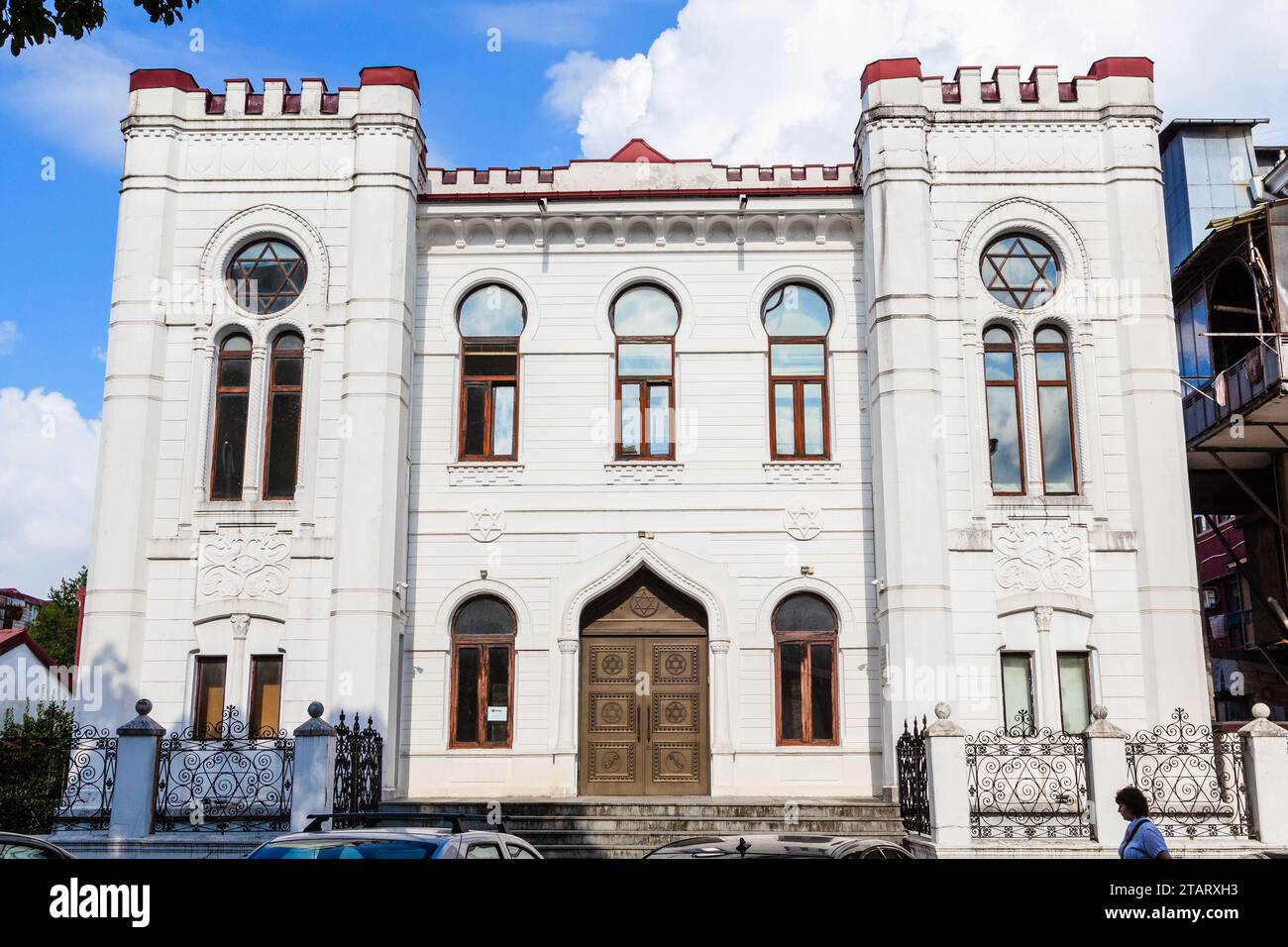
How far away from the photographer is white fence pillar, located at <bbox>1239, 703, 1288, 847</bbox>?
1409cm

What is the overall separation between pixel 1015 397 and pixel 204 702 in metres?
12.9

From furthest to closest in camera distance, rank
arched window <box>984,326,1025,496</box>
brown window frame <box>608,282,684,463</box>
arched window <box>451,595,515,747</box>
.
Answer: brown window frame <box>608,282,684,463</box> → arched window <box>984,326,1025,496</box> → arched window <box>451,595,515,747</box>

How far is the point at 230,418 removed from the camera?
18.1 meters

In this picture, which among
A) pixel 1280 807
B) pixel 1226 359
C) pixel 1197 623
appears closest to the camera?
pixel 1280 807

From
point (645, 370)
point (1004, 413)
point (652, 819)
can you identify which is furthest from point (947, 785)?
point (645, 370)

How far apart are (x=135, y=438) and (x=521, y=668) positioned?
668 cm

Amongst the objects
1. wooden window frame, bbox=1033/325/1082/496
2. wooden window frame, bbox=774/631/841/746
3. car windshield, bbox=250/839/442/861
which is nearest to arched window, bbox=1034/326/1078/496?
wooden window frame, bbox=1033/325/1082/496

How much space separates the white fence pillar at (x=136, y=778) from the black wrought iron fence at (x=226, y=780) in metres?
0.26

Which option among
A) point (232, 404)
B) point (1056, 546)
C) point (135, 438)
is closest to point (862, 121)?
point (1056, 546)

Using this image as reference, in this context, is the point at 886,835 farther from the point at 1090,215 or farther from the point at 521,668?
the point at 1090,215

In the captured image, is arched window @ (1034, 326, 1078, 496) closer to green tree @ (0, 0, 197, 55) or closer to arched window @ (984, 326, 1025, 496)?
arched window @ (984, 326, 1025, 496)

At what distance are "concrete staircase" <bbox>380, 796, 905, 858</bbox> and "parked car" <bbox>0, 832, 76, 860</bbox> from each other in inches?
311

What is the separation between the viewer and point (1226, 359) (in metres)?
22.4

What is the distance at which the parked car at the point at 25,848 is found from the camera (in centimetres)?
775
